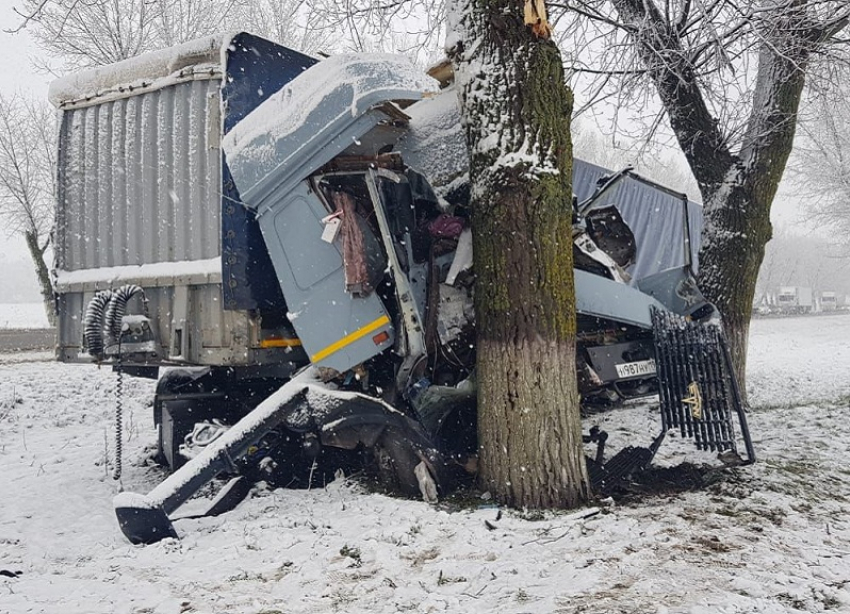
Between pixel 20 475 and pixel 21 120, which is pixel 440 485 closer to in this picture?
pixel 20 475

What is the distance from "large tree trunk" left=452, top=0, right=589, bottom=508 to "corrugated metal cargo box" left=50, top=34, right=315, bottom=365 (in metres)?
1.59

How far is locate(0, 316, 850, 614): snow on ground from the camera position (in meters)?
2.46

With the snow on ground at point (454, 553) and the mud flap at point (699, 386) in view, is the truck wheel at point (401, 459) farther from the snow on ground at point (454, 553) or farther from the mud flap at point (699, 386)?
the mud flap at point (699, 386)

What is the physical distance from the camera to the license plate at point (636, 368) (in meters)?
4.43

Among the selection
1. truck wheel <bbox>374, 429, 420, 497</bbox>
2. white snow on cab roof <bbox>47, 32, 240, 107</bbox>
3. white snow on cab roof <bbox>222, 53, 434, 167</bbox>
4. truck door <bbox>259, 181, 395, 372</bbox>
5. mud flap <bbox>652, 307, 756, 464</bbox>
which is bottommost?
truck wheel <bbox>374, 429, 420, 497</bbox>

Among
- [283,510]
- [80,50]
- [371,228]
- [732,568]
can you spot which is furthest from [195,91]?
[80,50]

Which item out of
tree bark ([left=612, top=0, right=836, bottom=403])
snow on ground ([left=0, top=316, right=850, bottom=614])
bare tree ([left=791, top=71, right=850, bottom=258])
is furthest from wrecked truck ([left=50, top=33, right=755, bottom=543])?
bare tree ([left=791, top=71, right=850, bottom=258])

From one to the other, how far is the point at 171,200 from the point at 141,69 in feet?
3.60

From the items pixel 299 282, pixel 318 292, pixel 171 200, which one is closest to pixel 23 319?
pixel 171 200

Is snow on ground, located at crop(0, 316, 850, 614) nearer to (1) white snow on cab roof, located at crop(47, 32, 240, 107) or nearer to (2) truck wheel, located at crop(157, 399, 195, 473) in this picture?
(2) truck wheel, located at crop(157, 399, 195, 473)

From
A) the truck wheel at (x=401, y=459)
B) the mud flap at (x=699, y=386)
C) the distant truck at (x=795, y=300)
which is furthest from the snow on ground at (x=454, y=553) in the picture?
the distant truck at (x=795, y=300)

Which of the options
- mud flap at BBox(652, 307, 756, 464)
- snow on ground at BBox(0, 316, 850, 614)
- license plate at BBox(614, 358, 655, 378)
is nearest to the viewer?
snow on ground at BBox(0, 316, 850, 614)

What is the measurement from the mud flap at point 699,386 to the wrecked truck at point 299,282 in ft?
0.05

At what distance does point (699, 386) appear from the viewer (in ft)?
13.6
